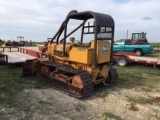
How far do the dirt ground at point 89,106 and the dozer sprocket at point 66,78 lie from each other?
21 centimetres

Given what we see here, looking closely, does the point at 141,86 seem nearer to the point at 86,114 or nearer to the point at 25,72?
the point at 86,114

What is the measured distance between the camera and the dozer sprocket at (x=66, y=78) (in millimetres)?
6668

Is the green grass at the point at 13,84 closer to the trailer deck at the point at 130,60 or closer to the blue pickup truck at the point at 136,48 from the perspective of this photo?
the trailer deck at the point at 130,60

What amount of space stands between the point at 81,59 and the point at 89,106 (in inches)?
65.2

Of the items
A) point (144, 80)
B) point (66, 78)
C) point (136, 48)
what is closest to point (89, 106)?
point (66, 78)

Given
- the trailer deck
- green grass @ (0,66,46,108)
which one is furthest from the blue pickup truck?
green grass @ (0,66,46,108)

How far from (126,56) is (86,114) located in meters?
8.37

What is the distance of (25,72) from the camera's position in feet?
30.0

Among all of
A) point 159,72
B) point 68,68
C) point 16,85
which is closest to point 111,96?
point 68,68

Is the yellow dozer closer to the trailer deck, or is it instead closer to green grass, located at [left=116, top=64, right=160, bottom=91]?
green grass, located at [left=116, top=64, right=160, bottom=91]

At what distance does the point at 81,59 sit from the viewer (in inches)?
281

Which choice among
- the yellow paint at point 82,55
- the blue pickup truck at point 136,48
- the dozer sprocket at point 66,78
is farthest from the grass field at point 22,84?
the blue pickup truck at point 136,48

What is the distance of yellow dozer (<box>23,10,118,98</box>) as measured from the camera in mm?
6789

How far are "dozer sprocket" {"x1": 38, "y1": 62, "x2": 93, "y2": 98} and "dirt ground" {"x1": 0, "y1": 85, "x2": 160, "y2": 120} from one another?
0.69 ft
